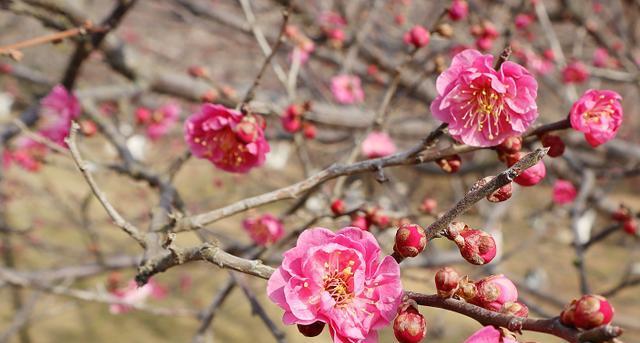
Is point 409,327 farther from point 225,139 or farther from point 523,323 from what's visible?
point 225,139

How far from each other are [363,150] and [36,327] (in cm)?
416

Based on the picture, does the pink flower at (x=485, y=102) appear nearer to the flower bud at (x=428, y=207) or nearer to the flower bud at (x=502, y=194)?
the flower bud at (x=502, y=194)

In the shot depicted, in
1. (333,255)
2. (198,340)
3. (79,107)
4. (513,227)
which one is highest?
(513,227)

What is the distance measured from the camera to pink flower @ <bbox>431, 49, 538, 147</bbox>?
3.26 feet

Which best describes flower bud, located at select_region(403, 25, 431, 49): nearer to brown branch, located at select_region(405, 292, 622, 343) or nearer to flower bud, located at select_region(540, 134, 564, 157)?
flower bud, located at select_region(540, 134, 564, 157)

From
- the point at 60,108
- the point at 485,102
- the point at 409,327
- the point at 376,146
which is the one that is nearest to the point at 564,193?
the point at 376,146

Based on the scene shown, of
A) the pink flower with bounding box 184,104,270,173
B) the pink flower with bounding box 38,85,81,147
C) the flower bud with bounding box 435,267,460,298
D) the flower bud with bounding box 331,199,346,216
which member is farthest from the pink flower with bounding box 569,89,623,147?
the pink flower with bounding box 38,85,81,147

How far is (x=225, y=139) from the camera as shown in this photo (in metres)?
1.32

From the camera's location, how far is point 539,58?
11.9 feet

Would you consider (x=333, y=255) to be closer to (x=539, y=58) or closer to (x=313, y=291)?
(x=313, y=291)

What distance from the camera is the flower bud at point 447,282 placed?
0.72 metres

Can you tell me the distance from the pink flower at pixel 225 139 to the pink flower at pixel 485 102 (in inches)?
17.5

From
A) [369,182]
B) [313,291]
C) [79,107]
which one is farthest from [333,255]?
[369,182]

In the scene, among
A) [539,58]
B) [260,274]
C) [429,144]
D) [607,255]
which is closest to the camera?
[260,274]
